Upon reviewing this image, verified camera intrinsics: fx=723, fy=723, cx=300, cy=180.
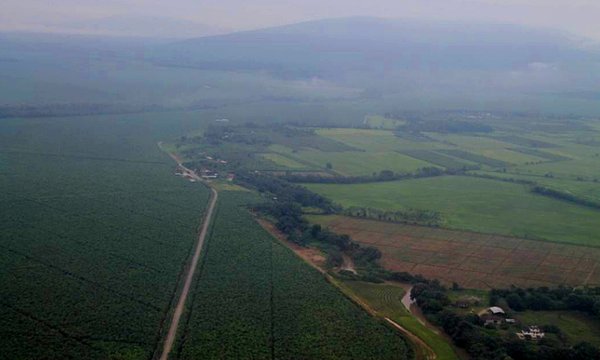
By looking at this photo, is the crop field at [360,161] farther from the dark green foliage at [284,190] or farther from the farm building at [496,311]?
the farm building at [496,311]

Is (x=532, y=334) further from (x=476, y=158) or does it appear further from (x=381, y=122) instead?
(x=381, y=122)

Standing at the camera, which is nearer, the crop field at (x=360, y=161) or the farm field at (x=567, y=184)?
the farm field at (x=567, y=184)

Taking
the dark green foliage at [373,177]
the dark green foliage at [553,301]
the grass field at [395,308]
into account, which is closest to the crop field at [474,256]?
the dark green foliage at [553,301]

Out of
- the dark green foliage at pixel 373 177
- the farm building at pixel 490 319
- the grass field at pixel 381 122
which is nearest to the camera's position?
the farm building at pixel 490 319

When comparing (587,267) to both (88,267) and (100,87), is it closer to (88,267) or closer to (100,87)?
(88,267)

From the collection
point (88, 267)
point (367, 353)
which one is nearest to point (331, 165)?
point (88, 267)

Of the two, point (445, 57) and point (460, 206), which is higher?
point (445, 57)

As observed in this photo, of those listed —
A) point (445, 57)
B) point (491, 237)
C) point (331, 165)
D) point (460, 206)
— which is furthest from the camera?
point (445, 57)

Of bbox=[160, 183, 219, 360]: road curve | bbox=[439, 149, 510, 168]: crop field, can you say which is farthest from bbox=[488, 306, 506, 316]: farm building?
bbox=[439, 149, 510, 168]: crop field
